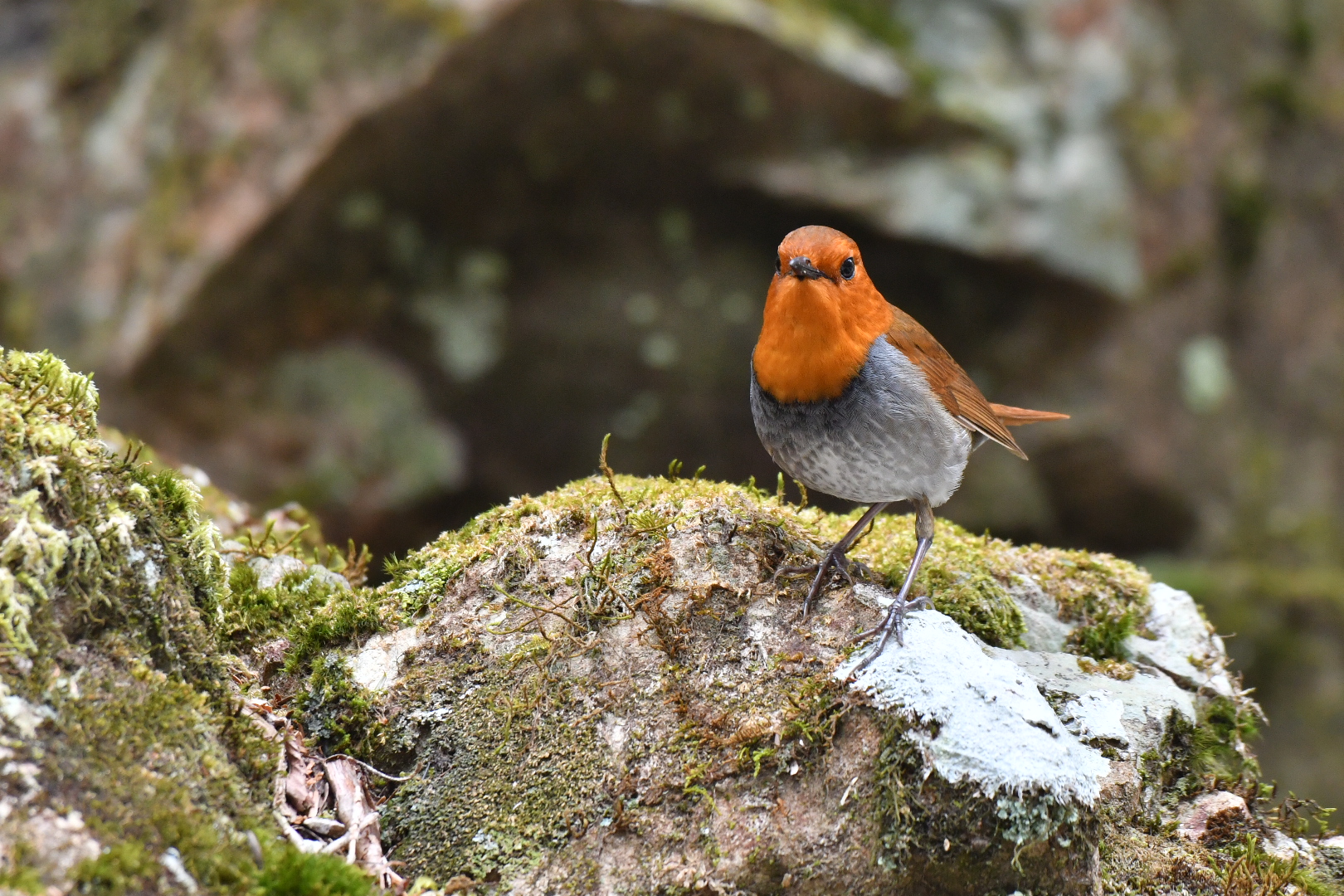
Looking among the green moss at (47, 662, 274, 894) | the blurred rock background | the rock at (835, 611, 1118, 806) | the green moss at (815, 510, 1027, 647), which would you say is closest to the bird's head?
the green moss at (815, 510, 1027, 647)

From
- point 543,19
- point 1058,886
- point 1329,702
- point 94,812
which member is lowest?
point 1329,702

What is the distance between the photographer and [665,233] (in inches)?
280

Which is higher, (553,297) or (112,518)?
(553,297)

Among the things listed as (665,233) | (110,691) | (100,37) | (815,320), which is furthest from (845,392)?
(100,37)

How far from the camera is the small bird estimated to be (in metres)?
3.41

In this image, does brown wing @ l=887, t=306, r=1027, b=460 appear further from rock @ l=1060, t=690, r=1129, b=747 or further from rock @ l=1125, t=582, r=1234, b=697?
rock @ l=1060, t=690, r=1129, b=747

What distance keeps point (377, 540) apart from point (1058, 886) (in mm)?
5513

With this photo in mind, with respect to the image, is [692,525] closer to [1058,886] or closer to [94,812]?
[1058,886]

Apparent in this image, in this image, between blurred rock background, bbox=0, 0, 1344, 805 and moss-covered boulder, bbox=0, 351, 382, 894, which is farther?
blurred rock background, bbox=0, 0, 1344, 805

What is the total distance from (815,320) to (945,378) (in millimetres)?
687

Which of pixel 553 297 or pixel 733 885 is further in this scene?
pixel 553 297

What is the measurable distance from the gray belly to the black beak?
1.29 ft

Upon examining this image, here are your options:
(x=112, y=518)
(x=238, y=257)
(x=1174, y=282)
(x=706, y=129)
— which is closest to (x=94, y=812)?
(x=112, y=518)

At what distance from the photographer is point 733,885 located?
242 centimetres
